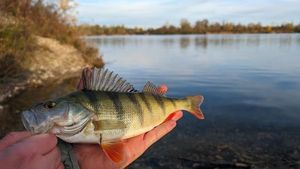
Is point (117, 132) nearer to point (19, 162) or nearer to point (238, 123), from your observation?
point (19, 162)

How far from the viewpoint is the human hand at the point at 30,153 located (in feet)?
7.43

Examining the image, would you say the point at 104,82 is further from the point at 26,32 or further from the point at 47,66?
the point at 47,66

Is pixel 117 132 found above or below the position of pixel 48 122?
below

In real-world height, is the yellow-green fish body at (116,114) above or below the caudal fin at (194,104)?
above

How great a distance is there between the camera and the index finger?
2.37 meters

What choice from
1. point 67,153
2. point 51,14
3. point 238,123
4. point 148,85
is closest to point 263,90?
point 238,123

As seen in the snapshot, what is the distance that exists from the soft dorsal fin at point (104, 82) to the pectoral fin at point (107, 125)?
0.33 meters

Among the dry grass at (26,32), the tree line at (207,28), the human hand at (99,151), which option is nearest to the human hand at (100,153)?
the human hand at (99,151)

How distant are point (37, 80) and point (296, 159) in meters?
12.3

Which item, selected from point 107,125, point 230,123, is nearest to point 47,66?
point 230,123

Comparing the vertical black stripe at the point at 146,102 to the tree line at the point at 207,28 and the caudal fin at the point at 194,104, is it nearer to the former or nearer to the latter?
the caudal fin at the point at 194,104

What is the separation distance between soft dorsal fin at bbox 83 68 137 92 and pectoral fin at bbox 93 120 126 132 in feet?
1.07

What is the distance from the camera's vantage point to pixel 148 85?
402cm

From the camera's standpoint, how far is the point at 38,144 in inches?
98.2
